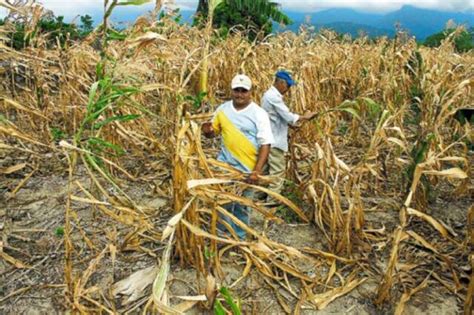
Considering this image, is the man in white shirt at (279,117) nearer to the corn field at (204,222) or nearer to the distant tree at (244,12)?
the corn field at (204,222)

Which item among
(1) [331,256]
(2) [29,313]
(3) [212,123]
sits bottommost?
(2) [29,313]

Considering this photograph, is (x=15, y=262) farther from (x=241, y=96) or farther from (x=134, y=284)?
(x=241, y=96)

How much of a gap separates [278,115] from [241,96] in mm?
772

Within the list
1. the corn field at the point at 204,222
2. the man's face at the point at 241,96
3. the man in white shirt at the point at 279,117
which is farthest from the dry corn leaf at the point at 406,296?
the man's face at the point at 241,96

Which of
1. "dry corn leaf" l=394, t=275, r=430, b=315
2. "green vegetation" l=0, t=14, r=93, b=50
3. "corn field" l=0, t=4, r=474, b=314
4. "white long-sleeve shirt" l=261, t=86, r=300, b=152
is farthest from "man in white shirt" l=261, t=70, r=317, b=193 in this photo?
"green vegetation" l=0, t=14, r=93, b=50

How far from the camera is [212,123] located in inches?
110

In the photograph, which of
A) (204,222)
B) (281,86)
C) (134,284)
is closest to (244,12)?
(281,86)

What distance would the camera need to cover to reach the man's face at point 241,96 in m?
2.63

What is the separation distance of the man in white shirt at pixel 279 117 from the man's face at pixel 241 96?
→ 2.13ft

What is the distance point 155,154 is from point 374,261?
2.12 m

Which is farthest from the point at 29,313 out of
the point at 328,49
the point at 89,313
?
the point at 328,49

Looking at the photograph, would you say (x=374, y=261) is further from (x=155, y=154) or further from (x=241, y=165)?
(x=155, y=154)

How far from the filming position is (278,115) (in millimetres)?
3361

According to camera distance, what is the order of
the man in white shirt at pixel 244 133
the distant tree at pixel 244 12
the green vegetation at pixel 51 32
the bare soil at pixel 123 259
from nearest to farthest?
1. the bare soil at pixel 123 259
2. the man in white shirt at pixel 244 133
3. the green vegetation at pixel 51 32
4. the distant tree at pixel 244 12
